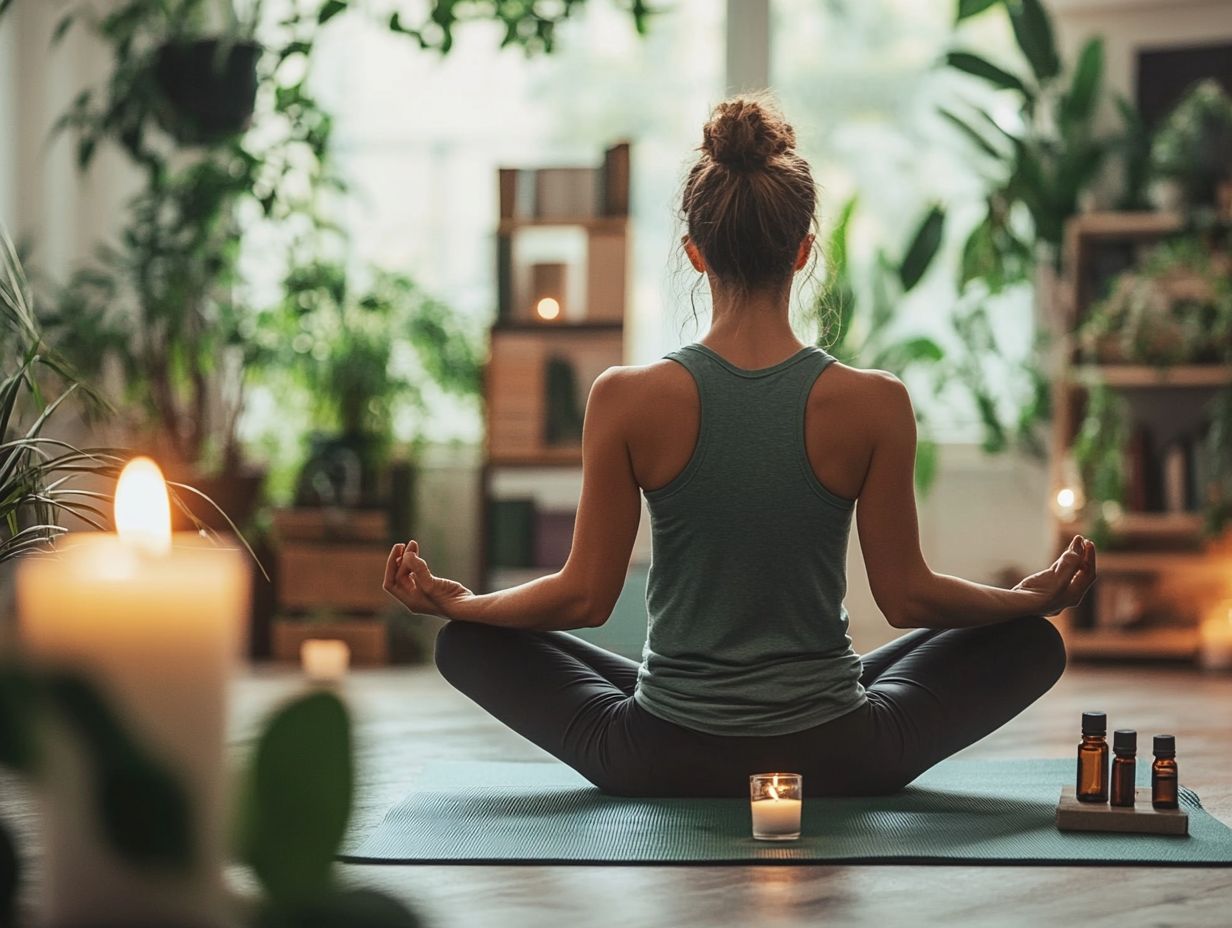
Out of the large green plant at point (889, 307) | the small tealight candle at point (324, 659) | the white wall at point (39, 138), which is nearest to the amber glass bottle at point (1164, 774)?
the small tealight candle at point (324, 659)

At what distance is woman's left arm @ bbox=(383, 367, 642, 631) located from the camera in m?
2.05

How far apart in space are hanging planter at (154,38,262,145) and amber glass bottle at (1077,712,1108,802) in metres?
2.52

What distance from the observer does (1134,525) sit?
455 cm

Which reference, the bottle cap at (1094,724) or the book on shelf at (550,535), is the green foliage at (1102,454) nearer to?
the book on shelf at (550,535)

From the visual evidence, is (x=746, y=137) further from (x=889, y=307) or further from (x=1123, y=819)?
(x=889, y=307)

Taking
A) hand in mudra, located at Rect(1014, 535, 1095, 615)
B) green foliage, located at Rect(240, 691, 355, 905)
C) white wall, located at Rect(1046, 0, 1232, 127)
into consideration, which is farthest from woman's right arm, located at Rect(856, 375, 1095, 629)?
white wall, located at Rect(1046, 0, 1232, 127)

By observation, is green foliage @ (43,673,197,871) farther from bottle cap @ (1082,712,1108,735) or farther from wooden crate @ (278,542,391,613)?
wooden crate @ (278,542,391,613)

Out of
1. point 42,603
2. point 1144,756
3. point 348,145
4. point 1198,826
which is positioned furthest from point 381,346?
Result: point 42,603

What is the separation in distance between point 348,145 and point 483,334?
851 mm

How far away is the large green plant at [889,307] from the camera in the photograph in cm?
485

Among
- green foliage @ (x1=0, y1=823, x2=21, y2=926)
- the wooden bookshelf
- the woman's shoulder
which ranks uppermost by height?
the wooden bookshelf

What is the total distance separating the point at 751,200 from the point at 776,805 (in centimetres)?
76

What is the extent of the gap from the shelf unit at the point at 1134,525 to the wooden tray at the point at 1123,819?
8.46 feet

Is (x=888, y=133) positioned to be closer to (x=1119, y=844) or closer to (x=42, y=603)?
(x=1119, y=844)
